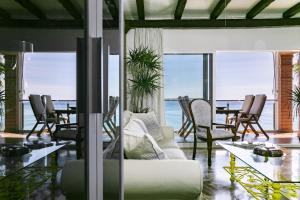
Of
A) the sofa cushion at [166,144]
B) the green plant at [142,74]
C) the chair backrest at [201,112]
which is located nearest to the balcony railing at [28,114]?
the sofa cushion at [166,144]

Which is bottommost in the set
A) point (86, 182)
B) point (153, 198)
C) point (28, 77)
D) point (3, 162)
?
point (153, 198)

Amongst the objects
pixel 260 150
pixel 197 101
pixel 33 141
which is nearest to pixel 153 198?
pixel 33 141

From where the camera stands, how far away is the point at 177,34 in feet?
22.9

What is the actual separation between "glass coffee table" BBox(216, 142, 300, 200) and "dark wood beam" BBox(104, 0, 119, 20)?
1878 mm

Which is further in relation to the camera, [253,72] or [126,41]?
[253,72]

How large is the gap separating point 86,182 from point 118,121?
724 millimetres

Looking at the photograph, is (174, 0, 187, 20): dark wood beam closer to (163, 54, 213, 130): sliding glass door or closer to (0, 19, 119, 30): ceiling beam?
(163, 54, 213, 130): sliding glass door

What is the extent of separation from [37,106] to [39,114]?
5 centimetres

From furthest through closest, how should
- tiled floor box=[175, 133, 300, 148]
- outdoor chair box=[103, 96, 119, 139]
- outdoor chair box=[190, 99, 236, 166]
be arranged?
tiled floor box=[175, 133, 300, 148] < outdoor chair box=[190, 99, 236, 166] < outdoor chair box=[103, 96, 119, 139]

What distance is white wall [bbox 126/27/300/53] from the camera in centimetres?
697

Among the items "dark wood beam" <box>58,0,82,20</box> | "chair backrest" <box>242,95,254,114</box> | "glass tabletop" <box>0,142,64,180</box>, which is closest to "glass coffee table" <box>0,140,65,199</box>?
"glass tabletop" <box>0,142,64,180</box>

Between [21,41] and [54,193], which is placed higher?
[21,41]

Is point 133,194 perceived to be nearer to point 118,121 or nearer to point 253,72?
point 118,121

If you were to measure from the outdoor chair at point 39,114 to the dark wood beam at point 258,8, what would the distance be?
581 centimetres
